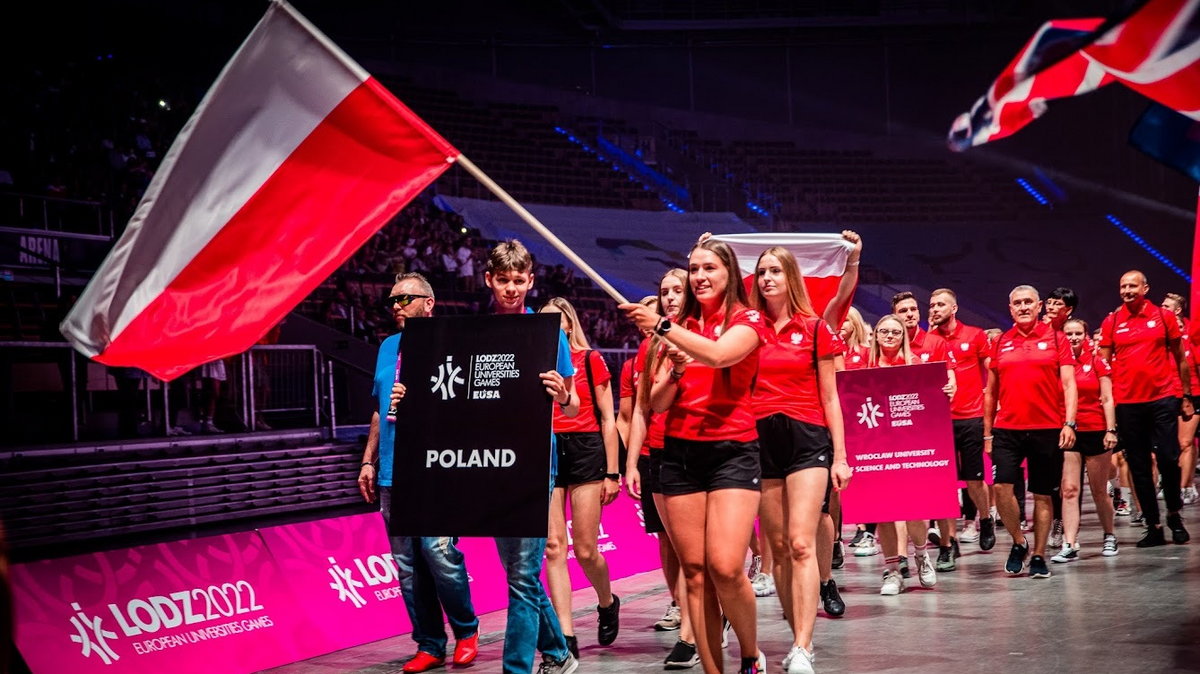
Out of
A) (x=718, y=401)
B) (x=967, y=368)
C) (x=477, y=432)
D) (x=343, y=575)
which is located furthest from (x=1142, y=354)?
(x=477, y=432)

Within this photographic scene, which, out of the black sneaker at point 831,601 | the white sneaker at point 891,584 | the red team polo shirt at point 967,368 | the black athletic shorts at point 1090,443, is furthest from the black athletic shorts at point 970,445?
the black sneaker at point 831,601

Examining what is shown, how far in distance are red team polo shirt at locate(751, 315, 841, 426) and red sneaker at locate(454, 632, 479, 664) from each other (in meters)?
2.07

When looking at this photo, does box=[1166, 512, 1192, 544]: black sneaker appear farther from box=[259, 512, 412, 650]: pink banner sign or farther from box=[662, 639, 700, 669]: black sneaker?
box=[259, 512, 412, 650]: pink banner sign

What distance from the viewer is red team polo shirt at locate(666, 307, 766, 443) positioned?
4797 millimetres

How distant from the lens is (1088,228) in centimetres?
2950

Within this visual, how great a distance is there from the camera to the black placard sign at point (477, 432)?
16.1 feet

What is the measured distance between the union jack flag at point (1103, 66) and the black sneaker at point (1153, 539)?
19.5 feet

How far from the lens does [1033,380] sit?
853cm

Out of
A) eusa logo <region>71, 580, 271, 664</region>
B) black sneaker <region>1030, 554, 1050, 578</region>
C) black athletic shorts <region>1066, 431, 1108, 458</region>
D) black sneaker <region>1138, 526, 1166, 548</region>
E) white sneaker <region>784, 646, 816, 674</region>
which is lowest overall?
black sneaker <region>1138, 526, 1166, 548</region>

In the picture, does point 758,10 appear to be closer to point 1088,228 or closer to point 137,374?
point 1088,228

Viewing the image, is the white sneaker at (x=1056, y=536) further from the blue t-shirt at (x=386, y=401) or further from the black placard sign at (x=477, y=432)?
the black placard sign at (x=477, y=432)

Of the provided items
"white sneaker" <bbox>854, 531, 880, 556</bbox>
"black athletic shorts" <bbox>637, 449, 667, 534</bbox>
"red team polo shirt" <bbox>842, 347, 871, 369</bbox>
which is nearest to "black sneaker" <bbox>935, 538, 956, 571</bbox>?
"white sneaker" <bbox>854, 531, 880, 556</bbox>

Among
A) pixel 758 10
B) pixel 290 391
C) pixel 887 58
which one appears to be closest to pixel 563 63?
pixel 758 10

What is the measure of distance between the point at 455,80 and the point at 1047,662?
2416 cm
